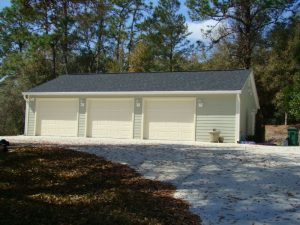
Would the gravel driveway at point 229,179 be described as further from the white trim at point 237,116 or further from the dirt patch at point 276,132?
the dirt patch at point 276,132

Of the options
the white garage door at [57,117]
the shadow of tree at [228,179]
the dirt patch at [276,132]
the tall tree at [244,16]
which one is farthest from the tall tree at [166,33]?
the shadow of tree at [228,179]

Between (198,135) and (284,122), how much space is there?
15119 mm

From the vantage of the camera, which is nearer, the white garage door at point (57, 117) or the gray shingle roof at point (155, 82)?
the gray shingle roof at point (155, 82)

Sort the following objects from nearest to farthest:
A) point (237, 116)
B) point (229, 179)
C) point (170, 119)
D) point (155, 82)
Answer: point (229, 179)
point (237, 116)
point (170, 119)
point (155, 82)

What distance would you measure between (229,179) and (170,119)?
10.5 meters

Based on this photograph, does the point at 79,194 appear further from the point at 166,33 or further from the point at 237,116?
the point at 166,33

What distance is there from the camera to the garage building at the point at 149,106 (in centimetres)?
1783

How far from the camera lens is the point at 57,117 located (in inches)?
819

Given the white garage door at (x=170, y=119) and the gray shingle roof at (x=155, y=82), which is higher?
the gray shingle roof at (x=155, y=82)

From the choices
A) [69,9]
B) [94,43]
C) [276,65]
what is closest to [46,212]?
[69,9]

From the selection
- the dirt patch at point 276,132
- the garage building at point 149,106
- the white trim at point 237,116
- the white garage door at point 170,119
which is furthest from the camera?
the dirt patch at point 276,132

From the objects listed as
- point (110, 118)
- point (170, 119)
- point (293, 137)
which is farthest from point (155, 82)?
point (293, 137)

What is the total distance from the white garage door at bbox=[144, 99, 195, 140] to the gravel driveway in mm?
6041

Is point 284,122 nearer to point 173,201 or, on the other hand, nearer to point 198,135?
point 198,135
